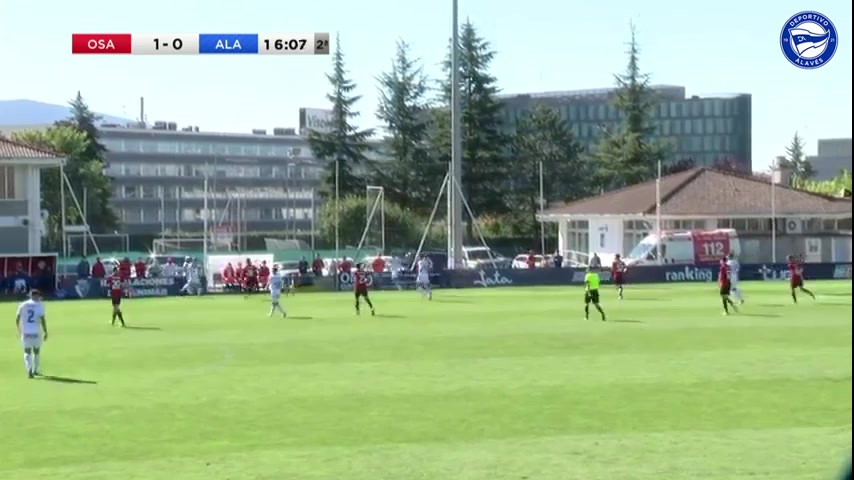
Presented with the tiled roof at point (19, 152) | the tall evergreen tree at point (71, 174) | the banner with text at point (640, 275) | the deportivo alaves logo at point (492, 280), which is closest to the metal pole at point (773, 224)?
the banner with text at point (640, 275)

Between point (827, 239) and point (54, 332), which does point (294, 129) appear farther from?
point (54, 332)

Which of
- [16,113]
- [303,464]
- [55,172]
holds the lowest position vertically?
[303,464]

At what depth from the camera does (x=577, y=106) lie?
18050 centimetres

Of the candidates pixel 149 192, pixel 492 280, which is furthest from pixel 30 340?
pixel 149 192

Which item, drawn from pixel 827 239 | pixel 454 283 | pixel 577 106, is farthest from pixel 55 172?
pixel 577 106

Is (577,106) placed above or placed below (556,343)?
above

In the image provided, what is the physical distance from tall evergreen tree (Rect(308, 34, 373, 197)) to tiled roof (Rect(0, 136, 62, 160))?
3523cm

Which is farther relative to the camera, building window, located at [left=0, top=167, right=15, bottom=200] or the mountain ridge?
the mountain ridge

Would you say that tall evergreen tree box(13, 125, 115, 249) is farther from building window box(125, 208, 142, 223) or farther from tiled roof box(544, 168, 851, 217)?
tiled roof box(544, 168, 851, 217)

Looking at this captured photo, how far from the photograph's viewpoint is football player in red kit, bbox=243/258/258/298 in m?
55.3

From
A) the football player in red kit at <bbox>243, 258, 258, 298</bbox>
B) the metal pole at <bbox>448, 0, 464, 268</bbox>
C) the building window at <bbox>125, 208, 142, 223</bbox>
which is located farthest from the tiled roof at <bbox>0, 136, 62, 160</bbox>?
the building window at <bbox>125, 208, 142, 223</bbox>

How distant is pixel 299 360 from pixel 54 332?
11.7 meters

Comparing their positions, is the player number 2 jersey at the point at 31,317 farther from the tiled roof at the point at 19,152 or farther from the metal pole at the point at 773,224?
the metal pole at the point at 773,224

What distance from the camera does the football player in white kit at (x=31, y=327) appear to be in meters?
23.9
